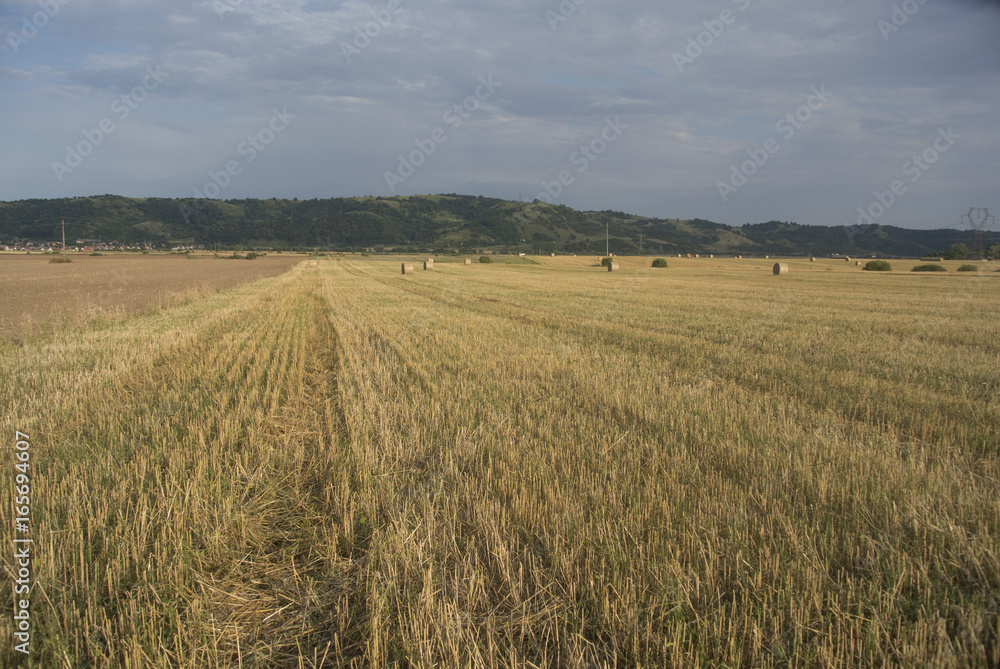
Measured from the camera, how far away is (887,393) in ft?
20.9

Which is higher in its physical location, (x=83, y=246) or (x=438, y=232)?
(x=438, y=232)

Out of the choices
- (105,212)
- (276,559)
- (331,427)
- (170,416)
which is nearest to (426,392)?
(331,427)

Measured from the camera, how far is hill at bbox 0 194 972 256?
13562 cm

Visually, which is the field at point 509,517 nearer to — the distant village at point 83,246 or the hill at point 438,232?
the hill at point 438,232

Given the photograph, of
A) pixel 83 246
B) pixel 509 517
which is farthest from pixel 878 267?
pixel 83 246

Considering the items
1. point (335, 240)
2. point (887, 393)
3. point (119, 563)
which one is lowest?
point (119, 563)

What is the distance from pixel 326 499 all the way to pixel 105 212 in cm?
20830

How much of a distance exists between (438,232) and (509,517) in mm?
181168

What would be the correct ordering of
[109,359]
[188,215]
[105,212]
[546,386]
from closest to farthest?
[546,386] < [109,359] < [105,212] < [188,215]

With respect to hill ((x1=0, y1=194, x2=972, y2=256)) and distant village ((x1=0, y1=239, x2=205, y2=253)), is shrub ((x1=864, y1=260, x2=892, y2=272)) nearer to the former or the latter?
hill ((x1=0, y1=194, x2=972, y2=256))

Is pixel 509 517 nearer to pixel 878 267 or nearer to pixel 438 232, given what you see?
pixel 878 267

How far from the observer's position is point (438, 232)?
179 meters

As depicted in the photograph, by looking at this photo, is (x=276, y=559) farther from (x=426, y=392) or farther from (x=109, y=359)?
(x=109, y=359)

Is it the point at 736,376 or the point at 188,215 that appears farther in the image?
the point at 188,215
